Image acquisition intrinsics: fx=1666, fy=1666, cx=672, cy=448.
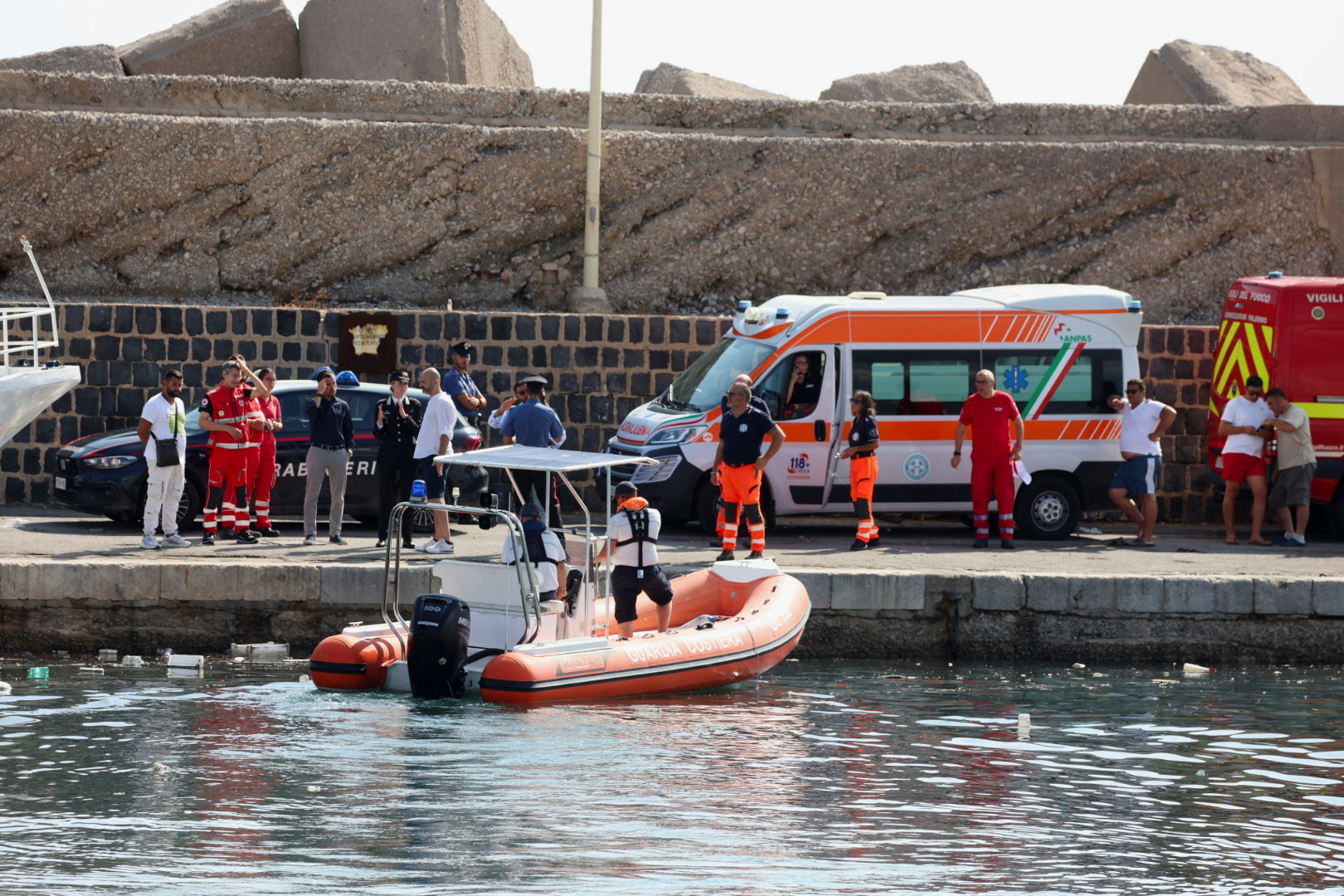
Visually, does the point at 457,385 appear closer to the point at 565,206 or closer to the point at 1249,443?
the point at 1249,443

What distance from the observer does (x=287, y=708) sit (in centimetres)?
1114

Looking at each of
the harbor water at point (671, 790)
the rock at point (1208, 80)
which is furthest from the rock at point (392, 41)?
the harbor water at point (671, 790)

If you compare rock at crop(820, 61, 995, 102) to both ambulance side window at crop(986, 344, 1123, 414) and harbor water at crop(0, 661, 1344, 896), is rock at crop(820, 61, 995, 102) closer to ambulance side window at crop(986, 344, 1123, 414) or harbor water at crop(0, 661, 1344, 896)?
ambulance side window at crop(986, 344, 1123, 414)

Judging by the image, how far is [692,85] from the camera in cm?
3134

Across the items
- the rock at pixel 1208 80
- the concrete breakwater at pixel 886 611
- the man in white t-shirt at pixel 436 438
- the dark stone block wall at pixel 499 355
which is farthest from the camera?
the rock at pixel 1208 80

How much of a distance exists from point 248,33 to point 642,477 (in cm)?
1781

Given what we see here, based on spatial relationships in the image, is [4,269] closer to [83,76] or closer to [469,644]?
[83,76]

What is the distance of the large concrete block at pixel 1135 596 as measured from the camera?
13.9 metres

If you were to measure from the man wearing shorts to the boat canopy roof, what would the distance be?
7889 millimetres

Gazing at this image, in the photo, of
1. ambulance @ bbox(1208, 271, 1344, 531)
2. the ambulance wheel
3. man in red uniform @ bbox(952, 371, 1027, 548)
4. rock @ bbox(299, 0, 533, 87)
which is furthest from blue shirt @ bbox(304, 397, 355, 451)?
rock @ bbox(299, 0, 533, 87)

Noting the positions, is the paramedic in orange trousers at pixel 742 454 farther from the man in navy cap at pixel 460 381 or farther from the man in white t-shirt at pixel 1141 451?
the man in white t-shirt at pixel 1141 451

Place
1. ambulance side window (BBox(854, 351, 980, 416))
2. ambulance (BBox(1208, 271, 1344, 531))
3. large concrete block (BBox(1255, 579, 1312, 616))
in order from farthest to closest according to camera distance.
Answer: ambulance (BBox(1208, 271, 1344, 531)) < ambulance side window (BBox(854, 351, 980, 416)) < large concrete block (BBox(1255, 579, 1312, 616))

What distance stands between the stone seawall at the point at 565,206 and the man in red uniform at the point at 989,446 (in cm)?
1082

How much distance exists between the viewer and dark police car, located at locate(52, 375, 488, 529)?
16.2 m
